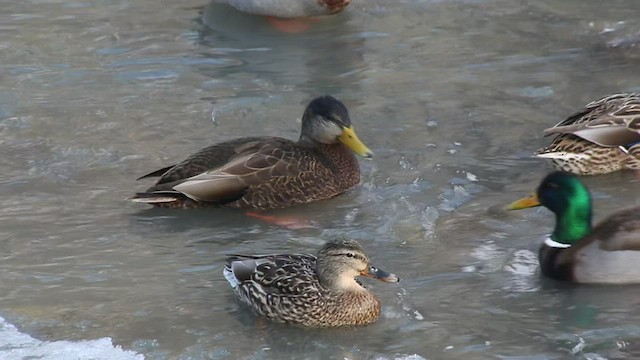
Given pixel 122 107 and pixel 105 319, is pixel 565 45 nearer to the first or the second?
pixel 122 107

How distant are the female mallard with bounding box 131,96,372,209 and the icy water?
13cm

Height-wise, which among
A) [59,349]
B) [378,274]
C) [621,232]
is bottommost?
[59,349]

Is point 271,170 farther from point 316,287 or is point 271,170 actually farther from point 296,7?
point 296,7

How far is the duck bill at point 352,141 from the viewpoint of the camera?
9141 mm

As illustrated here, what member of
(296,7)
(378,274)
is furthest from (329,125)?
(296,7)

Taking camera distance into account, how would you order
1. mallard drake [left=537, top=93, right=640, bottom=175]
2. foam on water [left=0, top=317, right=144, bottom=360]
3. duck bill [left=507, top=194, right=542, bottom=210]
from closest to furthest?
foam on water [left=0, top=317, right=144, bottom=360], duck bill [left=507, top=194, right=542, bottom=210], mallard drake [left=537, top=93, right=640, bottom=175]

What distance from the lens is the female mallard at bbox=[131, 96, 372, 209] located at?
8.70m

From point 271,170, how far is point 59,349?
103 inches

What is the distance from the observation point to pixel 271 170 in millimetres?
8906

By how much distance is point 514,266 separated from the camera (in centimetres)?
752

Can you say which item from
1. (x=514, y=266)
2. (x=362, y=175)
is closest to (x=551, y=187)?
(x=514, y=266)

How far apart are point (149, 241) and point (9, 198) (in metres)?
1.25

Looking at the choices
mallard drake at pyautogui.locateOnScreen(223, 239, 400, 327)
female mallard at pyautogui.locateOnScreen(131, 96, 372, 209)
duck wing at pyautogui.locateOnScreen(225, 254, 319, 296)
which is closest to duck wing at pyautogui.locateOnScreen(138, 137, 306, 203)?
female mallard at pyautogui.locateOnScreen(131, 96, 372, 209)

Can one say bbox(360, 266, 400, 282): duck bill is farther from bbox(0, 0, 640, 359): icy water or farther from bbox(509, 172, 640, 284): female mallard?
bbox(509, 172, 640, 284): female mallard
